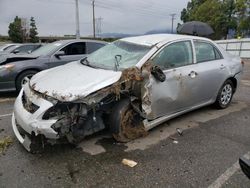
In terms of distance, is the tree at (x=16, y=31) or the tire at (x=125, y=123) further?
the tree at (x=16, y=31)

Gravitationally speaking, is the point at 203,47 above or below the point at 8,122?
above

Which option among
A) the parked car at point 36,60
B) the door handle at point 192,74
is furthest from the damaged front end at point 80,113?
the parked car at point 36,60

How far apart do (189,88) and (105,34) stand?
269 ft

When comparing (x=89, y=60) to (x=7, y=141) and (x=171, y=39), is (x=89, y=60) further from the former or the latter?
(x=7, y=141)

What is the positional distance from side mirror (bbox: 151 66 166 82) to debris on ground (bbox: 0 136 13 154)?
234 centimetres

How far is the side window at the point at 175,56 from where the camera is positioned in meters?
4.17

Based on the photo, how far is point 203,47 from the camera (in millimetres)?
5105

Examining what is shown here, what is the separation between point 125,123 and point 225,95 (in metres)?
2.79

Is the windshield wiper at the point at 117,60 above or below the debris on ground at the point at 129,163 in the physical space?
above

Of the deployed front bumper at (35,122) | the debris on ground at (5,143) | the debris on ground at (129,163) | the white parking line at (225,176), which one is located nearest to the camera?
the white parking line at (225,176)

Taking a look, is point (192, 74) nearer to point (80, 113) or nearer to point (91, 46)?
point (80, 113)

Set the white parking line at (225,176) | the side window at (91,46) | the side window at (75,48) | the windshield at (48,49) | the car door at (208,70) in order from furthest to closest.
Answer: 1. the side window at (91,46)
2. the side window at (75,48)
3. the windshield at (48,49)
4. the car door at (208,70)
5. the white parking line at (225,176)

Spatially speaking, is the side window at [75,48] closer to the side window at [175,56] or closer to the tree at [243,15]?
the side window at [175,56]

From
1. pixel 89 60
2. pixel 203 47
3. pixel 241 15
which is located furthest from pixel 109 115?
pixel 241 15
